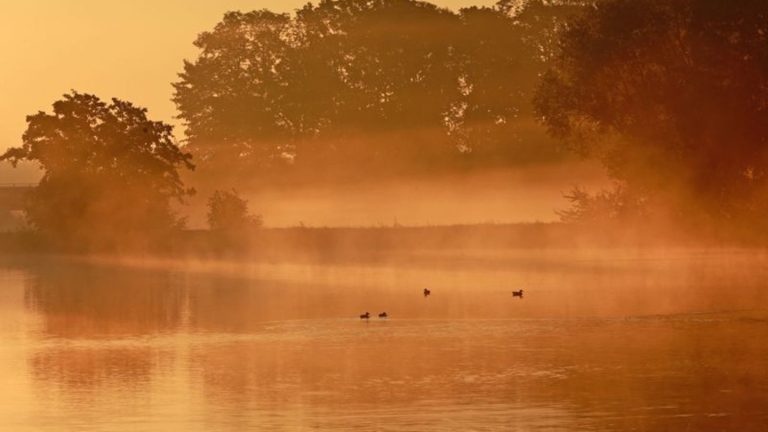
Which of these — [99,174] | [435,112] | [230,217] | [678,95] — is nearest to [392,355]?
[678,95]

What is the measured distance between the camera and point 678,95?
6203cm

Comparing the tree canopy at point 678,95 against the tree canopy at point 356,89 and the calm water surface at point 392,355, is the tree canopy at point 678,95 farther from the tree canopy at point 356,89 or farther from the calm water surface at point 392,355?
the tree canopy at point 356,89

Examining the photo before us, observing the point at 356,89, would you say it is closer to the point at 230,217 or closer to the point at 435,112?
the point at 435,112

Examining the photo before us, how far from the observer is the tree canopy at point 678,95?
59.8 metres

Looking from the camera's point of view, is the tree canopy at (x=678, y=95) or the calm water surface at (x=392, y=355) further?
the tree canopy at (x=678, y=95)

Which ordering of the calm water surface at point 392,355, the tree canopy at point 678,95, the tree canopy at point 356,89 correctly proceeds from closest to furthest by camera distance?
1. the calm water surface at point 392,355
2. the tree canopy at point 678,95
3. the tree canopy at point 356,89

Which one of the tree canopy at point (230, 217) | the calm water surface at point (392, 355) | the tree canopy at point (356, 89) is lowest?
the calm water surface at point (392, 355)

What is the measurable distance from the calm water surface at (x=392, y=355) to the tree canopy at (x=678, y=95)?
11.5ft

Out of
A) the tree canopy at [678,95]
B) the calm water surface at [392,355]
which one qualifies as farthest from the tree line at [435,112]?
the calm water surface at [392,355]

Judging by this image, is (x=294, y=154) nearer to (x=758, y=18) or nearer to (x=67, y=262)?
(x=67, y=262)

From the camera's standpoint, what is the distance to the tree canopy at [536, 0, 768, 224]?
2354 inches

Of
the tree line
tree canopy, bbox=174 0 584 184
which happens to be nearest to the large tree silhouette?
the tree line

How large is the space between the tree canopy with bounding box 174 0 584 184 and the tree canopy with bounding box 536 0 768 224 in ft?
246

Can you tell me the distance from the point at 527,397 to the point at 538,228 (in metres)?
79.8
